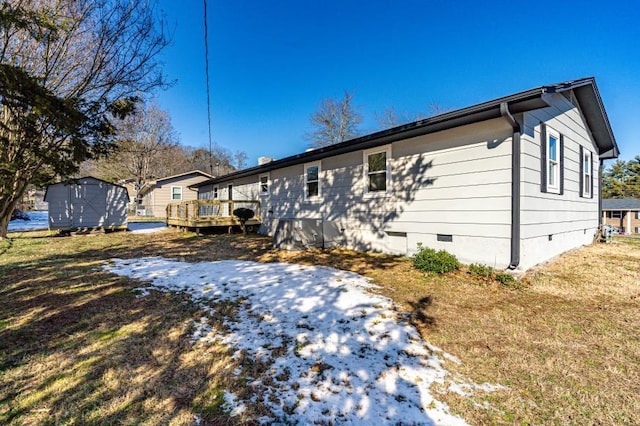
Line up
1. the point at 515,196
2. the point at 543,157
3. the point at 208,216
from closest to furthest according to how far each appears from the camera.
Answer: the point at 515,196 → the point at 543,157 → the point at 208,216

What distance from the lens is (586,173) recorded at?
8734mm

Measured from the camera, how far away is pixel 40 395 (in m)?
2.11

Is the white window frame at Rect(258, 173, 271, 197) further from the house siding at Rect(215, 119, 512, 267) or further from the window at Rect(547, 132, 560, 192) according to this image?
the window at Rect(547, 132, 560, 192)

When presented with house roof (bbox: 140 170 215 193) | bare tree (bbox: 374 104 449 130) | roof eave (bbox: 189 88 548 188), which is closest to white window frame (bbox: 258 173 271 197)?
roof eave (bbox: 189 88 548 188)

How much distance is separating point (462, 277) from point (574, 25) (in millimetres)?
8901

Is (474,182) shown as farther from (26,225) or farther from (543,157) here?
(26,225)

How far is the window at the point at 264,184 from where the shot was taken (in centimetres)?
1238

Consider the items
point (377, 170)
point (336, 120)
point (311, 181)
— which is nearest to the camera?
point (377, 170)

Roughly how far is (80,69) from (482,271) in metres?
11.0

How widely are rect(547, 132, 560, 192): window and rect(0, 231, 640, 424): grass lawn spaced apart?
1981 mm

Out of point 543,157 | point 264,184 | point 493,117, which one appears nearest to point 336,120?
point 264,184

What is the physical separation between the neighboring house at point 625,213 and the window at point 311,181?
31824 mm

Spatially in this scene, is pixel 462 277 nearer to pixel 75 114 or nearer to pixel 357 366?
pixel 357 366

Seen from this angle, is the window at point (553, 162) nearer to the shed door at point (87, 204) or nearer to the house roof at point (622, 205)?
the shed door at point (87, 204)
